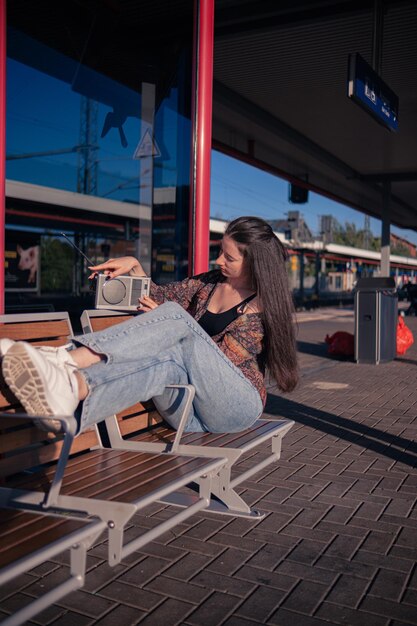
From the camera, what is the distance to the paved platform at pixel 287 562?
232 centimetres

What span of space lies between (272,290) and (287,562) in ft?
4.30

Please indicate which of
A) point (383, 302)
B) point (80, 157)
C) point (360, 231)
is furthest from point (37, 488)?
point (360, 231)

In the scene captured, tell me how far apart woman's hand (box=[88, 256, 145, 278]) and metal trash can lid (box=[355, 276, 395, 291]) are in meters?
7.14

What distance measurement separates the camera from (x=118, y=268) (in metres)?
3.46

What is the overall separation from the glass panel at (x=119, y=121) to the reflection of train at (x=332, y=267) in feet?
83.0

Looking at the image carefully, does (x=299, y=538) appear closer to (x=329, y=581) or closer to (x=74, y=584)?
(x=329, y=581)

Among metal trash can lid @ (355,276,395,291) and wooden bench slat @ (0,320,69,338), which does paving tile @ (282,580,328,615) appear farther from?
metal trash can lid @ (355,276,395,291)

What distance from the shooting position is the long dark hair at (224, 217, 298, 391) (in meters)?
3.26

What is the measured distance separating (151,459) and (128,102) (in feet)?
12.5

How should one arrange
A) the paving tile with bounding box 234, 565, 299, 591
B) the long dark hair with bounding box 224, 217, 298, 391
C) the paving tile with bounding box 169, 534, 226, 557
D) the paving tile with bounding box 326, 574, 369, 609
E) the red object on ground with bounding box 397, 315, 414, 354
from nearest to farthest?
the paving tile with bounding box 326, 574, 369, 609, the paving tile with bounding box 234, 565, 299, 591, the paving tile with bounding box 169, 534, 226, 557, the long dark hair with bounding box 224, 217, 298, 391, the red object on ground with bounding box 397, 315, 414, 354

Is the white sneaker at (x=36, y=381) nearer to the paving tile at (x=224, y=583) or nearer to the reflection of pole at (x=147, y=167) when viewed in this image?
the paving tile at (x=224, y=583)

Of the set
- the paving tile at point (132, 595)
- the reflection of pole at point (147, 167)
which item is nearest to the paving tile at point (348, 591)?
the paving tile at point (132, 595)

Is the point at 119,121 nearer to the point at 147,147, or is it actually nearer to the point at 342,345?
the point at 147,147

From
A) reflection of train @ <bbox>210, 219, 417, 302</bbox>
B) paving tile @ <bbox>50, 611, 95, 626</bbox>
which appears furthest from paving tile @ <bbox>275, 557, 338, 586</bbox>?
reflection of train @ <bbox>210, 219, 417, 302</bbox>
